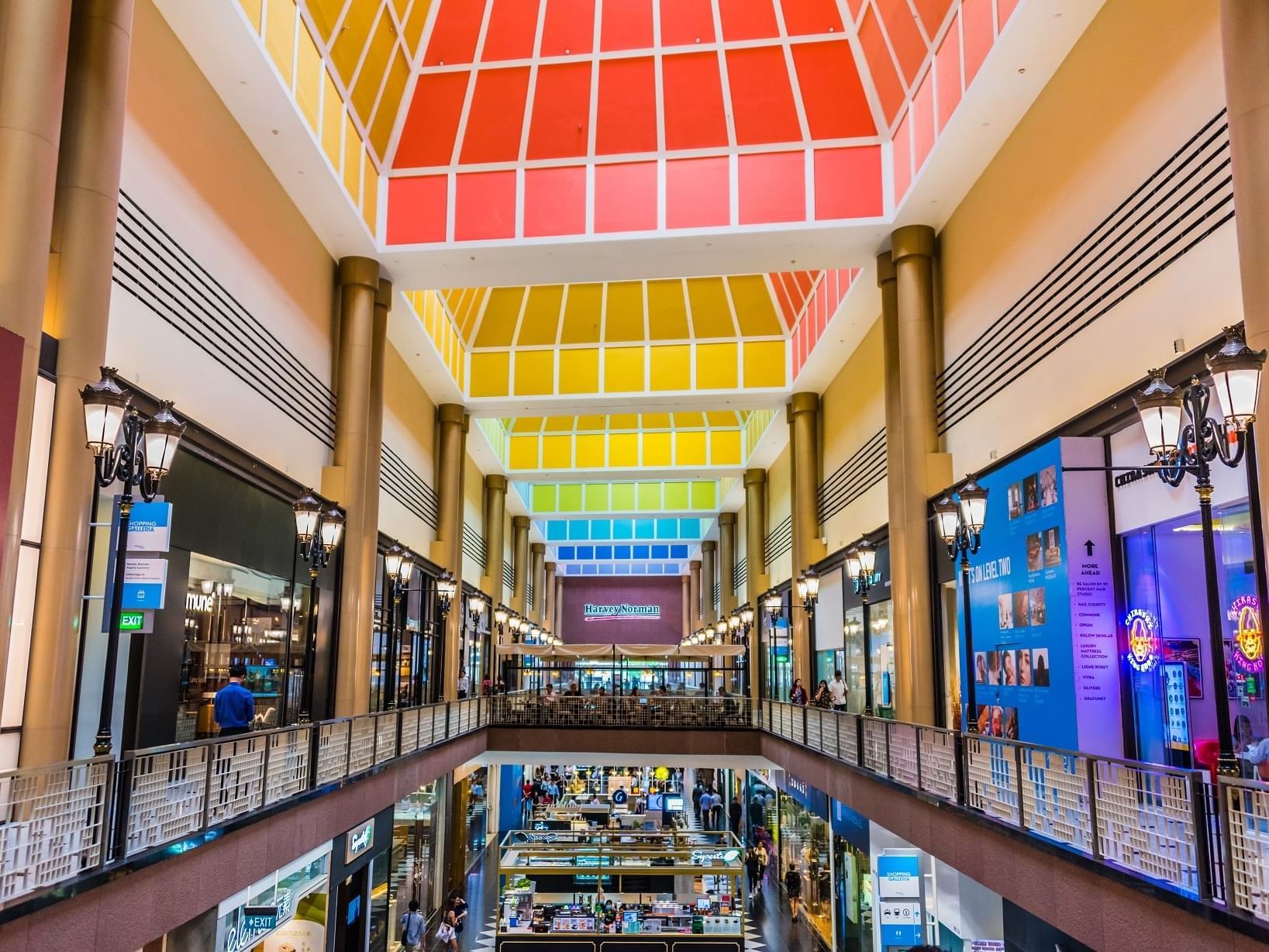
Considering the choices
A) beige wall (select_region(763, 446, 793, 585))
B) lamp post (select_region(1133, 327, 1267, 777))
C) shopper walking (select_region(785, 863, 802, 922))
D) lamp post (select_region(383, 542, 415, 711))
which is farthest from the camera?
beige wall (select_region(763, 446, 793, 585))

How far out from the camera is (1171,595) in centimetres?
1093

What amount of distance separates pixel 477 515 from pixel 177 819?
29.6 metres

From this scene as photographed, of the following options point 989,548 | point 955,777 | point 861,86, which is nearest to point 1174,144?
point 989,548

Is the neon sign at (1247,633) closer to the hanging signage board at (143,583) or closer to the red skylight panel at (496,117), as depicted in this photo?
the hanging signage board at (143,583)

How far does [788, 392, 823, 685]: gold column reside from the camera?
91.7ft

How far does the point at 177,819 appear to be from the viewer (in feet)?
27.2

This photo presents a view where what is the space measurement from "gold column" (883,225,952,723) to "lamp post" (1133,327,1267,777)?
9255mm

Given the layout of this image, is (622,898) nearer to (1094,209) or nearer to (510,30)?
(1094,209)

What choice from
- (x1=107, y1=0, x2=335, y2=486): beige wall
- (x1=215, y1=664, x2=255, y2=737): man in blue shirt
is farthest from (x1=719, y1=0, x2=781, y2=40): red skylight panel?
(x1=215, y1=664, x2=255, y2=737): man in blue shirt

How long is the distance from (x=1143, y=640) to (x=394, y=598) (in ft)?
38.5

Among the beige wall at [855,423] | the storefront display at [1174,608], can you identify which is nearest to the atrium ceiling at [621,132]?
the beige wall at [855,423]

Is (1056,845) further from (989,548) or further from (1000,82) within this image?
(1000,82)

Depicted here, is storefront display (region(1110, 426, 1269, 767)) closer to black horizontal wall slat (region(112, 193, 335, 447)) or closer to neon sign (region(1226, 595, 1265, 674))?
neon sign (region(1226, 595, 1265, 674))

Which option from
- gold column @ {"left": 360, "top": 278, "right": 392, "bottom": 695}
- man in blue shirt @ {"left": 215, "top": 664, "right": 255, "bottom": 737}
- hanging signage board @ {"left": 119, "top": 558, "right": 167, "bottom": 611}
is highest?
gold column @ {"left": 360, "top": 278, "right": 392, "bottom": 695}
